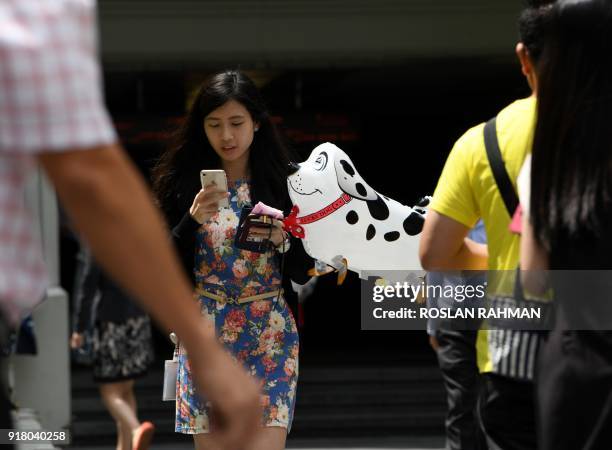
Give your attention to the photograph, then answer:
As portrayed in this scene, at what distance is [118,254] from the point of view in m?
1.78

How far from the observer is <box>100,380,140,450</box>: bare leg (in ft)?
25.9

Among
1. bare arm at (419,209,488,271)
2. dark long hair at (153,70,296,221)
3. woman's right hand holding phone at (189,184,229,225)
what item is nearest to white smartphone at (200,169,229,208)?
woman's right hand holding phone at (189,184,229,225)

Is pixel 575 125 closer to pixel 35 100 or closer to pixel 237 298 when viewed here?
pixel 35 100

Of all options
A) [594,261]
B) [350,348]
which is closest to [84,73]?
[594,261]

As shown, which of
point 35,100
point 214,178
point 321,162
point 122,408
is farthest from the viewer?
point 122,408

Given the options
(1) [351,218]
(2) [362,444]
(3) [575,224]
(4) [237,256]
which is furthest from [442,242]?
(2) [362,444]

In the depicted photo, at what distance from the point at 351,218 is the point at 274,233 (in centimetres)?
50

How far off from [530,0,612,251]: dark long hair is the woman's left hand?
1.81 meters

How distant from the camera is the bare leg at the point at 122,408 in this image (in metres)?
7.89

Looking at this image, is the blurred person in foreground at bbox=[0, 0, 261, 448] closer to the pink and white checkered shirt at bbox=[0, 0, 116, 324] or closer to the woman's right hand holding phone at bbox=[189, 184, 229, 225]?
the pink and white checkered shirt at bbox=[0, 0, 116, 324]

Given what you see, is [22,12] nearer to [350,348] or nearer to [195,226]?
[195,226]

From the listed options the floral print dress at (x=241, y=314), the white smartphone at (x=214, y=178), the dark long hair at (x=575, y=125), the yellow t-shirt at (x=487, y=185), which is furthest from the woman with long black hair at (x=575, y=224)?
the floral print dress at (x=241, y=314)

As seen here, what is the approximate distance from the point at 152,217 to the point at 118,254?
0.08m

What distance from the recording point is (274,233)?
4469 millimetres
